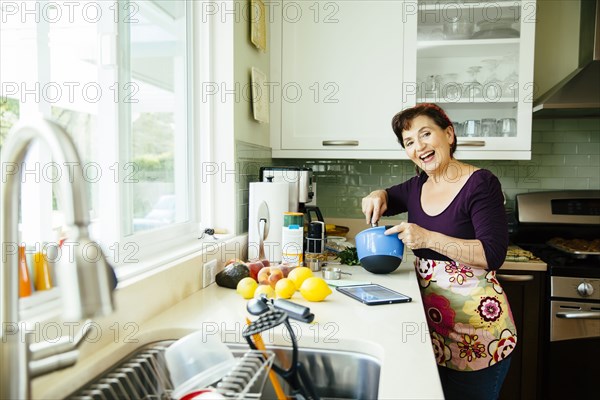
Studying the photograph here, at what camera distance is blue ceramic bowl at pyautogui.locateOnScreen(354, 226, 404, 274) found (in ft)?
5.60

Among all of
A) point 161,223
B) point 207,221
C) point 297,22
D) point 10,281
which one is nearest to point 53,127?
point 10,281

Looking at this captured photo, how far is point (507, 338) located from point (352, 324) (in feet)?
1.98

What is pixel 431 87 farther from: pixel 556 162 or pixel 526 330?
pixel 526 330

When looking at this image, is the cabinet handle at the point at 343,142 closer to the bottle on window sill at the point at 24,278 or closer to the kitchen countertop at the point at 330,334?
the kitchen countertop at the point at 330,334

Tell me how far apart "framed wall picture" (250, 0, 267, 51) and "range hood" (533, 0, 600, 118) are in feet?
4.37

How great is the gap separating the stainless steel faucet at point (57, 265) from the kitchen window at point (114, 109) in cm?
3

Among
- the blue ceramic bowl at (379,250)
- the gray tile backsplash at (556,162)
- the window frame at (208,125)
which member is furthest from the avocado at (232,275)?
the gray tile backsplash at (556,162)

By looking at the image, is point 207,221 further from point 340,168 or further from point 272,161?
point 340,168

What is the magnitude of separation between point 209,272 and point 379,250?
59 centimetres

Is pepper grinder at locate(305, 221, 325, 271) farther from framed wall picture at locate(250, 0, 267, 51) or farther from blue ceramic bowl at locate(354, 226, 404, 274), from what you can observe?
framed wall picture at locate(250, 0, 267, 51)

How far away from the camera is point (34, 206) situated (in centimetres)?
110

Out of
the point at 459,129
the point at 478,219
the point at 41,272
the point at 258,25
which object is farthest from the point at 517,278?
the point at 41,272

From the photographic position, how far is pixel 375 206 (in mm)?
1897

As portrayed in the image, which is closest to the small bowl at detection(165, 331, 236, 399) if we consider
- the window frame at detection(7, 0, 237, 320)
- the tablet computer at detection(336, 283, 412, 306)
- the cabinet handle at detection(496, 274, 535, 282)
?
the tablet computer at detection(336, 283, 412, 306)
